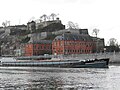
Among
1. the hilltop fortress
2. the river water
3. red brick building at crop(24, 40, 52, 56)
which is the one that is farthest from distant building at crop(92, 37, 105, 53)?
the river water

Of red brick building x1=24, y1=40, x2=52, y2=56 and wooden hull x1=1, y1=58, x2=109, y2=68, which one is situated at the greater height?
red brick building x1=24, y1=40, x2=52, y2=56

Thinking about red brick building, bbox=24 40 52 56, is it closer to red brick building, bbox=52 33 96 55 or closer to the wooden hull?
red brick building, bbox=52 33 96 55

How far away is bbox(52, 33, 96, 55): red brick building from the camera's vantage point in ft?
502

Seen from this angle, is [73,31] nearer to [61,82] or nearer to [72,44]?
[72,44]

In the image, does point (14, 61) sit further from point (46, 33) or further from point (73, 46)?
point (46, 33)

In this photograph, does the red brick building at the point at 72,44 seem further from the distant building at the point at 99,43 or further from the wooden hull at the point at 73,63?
the wooden hull at the point at 73,63

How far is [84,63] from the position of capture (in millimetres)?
91688

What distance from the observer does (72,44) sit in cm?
15400

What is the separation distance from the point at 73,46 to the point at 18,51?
4198 centimetres

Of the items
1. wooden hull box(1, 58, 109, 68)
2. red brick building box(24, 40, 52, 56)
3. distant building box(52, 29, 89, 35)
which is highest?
distant building box(52, 29, 89, 35)

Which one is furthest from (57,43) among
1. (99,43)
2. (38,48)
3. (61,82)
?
(61,82)

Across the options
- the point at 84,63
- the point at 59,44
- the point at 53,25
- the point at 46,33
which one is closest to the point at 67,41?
the point at 59,44

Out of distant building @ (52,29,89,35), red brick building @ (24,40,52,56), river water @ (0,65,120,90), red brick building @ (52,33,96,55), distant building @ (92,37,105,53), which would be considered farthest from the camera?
distant building @ (52,29,89,35)

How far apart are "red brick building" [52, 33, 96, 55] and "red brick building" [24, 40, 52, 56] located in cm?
963
